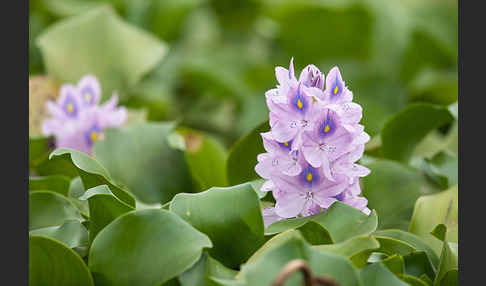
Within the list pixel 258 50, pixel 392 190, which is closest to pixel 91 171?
pixel 392 190

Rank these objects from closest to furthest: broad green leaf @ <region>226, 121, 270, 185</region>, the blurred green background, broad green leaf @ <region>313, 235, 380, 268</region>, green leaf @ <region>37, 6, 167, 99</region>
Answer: broad green leaf @ <region>313, 235, 380, 268</region> → broad green leaf @ <region>226, 121, 270, 185</region> → green leaf @ <region>37, 6, 167, 99</region> → the blurred green background

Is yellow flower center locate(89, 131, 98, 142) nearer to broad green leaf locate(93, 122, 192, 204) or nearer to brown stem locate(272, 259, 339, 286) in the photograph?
broad green leaf locate(93, 122, 192, 204)

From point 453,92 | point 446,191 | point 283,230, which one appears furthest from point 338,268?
point 453,92

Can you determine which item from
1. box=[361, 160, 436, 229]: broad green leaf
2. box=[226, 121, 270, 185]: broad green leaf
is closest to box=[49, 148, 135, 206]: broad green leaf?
box=[226, 121, 270, 185]: broad green leaf

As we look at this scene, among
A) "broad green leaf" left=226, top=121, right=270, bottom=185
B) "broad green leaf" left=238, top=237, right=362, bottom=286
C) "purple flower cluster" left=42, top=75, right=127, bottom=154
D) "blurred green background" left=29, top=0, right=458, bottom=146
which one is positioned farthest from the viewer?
"blurred green background" left=29, top=0, right=458, bottom=146

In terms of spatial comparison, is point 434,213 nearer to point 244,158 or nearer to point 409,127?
point 409,127

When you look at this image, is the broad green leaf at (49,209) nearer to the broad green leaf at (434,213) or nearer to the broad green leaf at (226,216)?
the broad green leaf at (226,216)

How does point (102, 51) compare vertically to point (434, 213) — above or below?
above
